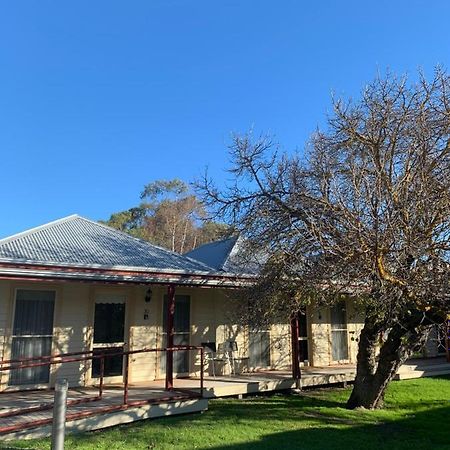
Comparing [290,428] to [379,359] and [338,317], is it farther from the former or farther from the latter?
[338,317]

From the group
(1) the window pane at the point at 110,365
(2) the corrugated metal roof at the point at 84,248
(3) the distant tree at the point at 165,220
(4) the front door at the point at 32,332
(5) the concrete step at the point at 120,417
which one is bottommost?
(5) the concrete step at the point at 120,417

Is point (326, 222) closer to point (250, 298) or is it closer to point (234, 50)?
point (250, 298)

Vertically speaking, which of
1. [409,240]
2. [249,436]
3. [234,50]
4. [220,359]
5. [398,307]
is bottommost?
[249,436]

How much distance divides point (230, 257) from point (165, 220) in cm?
3244

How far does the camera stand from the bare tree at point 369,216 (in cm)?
714

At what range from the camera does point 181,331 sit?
12164 mm

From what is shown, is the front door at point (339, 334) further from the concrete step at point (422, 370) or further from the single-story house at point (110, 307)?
the single-story house at point (110, 307)

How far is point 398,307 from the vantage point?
7484 millimetres

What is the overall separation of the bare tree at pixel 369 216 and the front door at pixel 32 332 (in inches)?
177

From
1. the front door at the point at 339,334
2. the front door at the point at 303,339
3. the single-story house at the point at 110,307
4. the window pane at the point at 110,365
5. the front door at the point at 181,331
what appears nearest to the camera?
the single-story house at the point at 110,307

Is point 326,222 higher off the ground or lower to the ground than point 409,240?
higher

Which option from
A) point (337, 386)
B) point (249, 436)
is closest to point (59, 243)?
point (249, 436)

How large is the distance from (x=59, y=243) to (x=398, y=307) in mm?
7808

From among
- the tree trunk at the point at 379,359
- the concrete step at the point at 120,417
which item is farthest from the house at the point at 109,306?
the tree trunk at the point at 379,359
